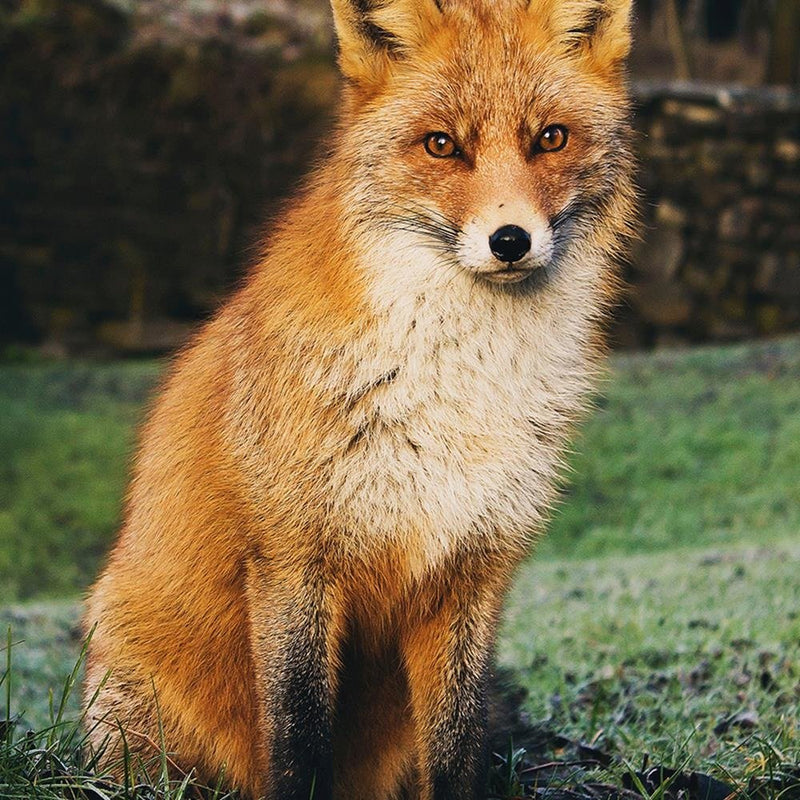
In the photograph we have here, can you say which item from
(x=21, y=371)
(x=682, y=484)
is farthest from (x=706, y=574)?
(x=21, y=371)

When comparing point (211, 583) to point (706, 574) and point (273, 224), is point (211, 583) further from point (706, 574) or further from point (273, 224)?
point (706, 574)

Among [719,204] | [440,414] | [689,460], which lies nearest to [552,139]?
[440,414]

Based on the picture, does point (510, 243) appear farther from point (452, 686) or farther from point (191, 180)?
point (191, 180)

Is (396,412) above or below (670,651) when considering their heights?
above

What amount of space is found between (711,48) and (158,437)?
1497 centimetres

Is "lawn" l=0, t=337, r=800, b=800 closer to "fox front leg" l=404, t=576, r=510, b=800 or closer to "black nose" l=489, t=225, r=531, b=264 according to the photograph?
"fox front leg" l=404, t=576, r=510, b=800

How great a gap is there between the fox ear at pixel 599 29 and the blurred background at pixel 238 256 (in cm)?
514

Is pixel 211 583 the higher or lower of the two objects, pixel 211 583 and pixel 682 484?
the higher

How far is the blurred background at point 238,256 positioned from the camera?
924 centimetres

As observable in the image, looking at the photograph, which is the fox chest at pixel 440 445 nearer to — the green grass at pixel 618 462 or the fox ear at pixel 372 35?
the fox ear at pixel 372 35

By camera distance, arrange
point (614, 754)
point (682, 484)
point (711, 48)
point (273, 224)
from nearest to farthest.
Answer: point (273, 224) → point (614, 754) → point (682, 484) → point (711, 48)

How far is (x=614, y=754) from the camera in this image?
4379 mm

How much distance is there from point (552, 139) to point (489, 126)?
22 cm

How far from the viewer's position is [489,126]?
3.22 metres
